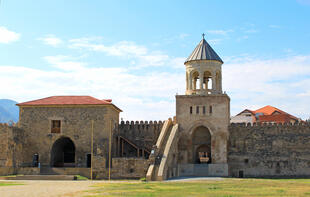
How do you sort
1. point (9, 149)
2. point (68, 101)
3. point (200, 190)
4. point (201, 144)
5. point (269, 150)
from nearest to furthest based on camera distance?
1. point (200, 190)
2. point (9, 149)
3. point (68, 101)
4. point (269, 150)
5. point (201, 144)

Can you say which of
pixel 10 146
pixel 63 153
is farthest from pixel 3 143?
pixel 63 153

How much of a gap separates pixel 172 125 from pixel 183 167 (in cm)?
445

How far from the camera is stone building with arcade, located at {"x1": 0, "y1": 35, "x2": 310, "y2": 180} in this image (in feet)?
131

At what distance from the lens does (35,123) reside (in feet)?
135

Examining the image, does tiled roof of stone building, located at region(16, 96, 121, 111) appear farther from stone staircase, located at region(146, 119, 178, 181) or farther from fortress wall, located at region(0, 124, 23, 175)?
stone staircase, located at region(146, 119, 178, 181)

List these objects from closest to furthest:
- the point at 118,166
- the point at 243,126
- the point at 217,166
→ the point at 118,166
the point at 217,166
the point at 243,126

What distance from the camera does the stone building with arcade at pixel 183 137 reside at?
39.9 metres

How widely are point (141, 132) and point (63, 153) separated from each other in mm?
8028

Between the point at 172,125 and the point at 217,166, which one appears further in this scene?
the point at 172,125

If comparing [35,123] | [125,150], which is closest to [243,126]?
[125,150]

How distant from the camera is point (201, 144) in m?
42.2

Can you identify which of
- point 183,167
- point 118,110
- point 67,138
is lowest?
point 183,167

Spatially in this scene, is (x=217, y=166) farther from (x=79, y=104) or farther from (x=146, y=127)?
(x=79, y=104)

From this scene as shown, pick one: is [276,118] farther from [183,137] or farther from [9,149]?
[9,149]
